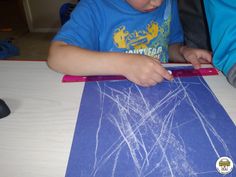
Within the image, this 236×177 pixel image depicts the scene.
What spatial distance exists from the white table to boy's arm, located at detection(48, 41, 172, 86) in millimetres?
40

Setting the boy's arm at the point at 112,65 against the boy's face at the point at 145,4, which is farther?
the boy's face at the point at 145,4

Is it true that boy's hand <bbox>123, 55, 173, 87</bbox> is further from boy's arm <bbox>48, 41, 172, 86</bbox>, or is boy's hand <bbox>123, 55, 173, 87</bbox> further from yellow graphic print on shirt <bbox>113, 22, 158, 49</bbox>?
yellow graphic print on shirt <bbox>113, 22, 158, 49</bbox>

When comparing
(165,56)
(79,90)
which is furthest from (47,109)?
(165,56)

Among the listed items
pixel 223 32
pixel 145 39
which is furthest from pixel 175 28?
pixel 223 32

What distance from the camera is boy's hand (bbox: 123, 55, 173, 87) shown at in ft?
1.92

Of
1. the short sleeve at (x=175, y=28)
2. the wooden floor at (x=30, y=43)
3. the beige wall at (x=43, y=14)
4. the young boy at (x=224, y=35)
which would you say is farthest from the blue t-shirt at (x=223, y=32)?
the beige wall at (x=43, y=14)

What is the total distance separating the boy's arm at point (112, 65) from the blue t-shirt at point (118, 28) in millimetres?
54

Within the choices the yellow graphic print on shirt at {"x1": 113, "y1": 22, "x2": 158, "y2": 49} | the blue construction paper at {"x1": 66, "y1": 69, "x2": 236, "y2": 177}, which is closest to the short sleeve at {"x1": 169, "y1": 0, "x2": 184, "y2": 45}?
the yellow graphic print on shirt at {"x1": 113, "y1": 22, "x2": 158, "y2": 49}

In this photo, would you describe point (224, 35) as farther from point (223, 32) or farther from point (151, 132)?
point (151, 132)

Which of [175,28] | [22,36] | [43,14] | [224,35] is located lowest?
[22,36]

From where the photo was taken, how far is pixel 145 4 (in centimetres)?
70

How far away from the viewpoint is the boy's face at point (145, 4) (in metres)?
0.69

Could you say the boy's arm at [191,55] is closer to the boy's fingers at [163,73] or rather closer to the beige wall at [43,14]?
the boy's fingers at [163,73]

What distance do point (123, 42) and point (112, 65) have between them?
20 centimetres
